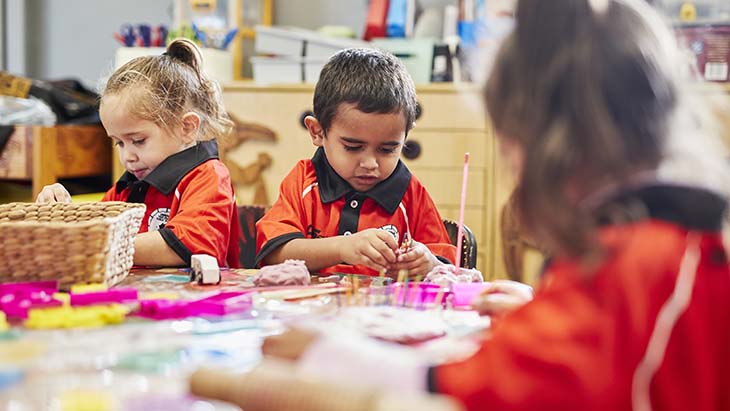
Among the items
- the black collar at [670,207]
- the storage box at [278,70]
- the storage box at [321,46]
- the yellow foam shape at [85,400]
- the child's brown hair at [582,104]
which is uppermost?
the storage box at [321,46]

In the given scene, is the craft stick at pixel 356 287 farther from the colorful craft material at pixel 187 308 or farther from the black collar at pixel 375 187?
the black collar at pixel 375 187

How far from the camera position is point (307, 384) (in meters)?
0.58

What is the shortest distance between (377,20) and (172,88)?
1748 millimetres

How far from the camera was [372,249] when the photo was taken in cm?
131

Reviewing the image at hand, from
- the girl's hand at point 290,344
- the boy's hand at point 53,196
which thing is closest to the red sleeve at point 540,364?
the girl's hand at point 290,344

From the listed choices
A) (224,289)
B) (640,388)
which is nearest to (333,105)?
(224,289)

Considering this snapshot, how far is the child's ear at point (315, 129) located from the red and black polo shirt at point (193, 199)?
0.18m

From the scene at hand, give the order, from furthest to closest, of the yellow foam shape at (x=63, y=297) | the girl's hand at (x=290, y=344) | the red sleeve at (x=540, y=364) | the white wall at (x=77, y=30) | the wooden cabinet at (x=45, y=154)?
1. the white wall at (x=77, y=30)
2. the wooden cabinet at (x=45, y=154)
3. the yellow foam shape at (x=63, y=297)
4. the girl's hand at (x=290, y=344)
5. the red sleeve at (x=540, y=364)

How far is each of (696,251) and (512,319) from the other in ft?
0.44

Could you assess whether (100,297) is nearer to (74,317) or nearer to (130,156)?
(74,317)

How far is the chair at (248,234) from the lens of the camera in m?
1.69

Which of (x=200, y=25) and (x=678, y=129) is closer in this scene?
(x=678, y=129)

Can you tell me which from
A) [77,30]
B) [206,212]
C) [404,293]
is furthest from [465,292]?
[77,30]

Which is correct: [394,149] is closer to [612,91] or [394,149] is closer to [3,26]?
[612,91]
